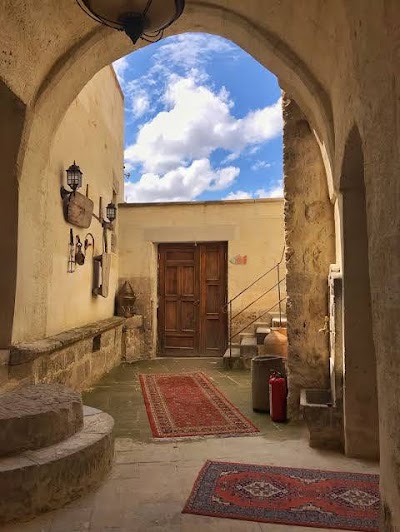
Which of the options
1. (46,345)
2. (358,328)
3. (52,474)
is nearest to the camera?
(52,474)

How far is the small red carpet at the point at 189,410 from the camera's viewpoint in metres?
4.00

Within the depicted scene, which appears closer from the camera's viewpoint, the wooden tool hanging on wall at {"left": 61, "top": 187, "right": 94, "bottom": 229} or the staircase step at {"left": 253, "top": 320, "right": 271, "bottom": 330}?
the wooden tool hanging on wall at {"left": 61, "top": 187, "right": 94, "bottom": 229}

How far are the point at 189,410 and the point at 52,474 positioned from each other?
235 centimetres

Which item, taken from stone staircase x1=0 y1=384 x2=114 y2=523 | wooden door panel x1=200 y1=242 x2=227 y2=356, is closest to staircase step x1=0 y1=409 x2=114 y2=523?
stone staircase x1=0 y1=384 x2=114 y2=523

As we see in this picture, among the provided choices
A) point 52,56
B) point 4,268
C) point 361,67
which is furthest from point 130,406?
point 361,67

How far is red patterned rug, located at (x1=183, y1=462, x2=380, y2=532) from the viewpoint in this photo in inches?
94.6

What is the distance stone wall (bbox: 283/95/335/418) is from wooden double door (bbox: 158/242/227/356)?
14.0 ft

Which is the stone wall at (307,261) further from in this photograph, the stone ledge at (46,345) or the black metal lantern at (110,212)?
the black metal lantern at (110,212)

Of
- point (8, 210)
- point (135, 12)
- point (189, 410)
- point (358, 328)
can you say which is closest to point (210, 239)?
point (189, 410)

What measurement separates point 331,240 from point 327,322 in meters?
0.84

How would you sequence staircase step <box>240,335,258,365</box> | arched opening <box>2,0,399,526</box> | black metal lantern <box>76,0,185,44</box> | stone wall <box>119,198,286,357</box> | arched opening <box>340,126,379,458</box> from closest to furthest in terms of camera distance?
arched opening <box>2,0,399,526</box> < black metal lantern <box>76,0,185,44</box> < arched opening <box>340,126,379,458</box> < staircase step <box>240,335,258,365</box> < stone wall <box>119,198,286,357</box>

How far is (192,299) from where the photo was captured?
28.9ft

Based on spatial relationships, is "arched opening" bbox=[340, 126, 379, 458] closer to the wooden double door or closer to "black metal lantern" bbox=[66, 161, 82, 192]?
"black metal lantern" bbox=[66, 161, 82, 192]

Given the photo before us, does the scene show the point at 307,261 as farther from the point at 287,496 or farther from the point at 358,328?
the point at 287,496
